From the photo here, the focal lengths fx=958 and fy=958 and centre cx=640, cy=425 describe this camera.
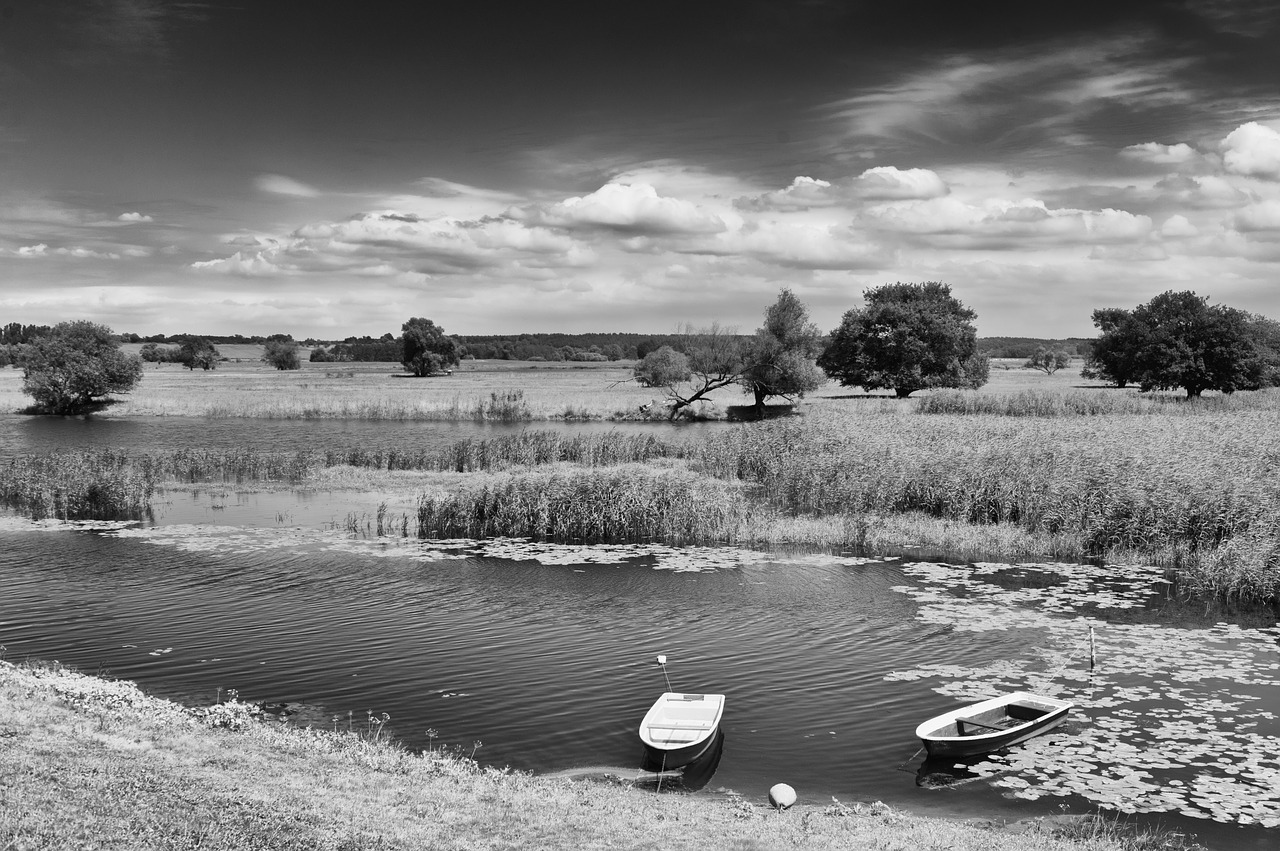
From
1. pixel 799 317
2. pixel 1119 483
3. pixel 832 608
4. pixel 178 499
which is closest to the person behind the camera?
pixel 832 608

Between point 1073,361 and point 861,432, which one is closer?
point 861,432

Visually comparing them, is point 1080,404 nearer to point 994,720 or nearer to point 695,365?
point 695,365

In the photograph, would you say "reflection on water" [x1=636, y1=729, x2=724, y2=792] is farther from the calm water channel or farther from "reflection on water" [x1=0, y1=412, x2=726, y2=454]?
"reflection on water" [x1=0, y1=412, x2=726, y2=454]

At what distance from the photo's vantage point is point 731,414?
75.2m

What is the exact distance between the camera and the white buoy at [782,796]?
1159 centimetres

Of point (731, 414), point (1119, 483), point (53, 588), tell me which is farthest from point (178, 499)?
point (731, 414)

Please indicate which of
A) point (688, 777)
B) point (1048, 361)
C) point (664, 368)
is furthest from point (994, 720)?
point (1048, 361)

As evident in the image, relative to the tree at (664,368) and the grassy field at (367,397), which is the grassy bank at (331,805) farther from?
the tree at (664,368)

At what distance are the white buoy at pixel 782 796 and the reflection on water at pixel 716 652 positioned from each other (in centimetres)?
44

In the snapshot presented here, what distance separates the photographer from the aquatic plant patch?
39.9ft

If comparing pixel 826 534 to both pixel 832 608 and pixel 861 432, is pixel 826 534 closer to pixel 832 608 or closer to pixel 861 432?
pixel 832 608

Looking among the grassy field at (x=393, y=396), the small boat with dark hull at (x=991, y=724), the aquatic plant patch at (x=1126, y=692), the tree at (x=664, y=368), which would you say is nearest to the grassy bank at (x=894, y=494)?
the aquatic plant patch at (x=1126, y=692)

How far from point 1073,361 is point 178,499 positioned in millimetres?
158526

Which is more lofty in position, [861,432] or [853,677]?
[861,432]
